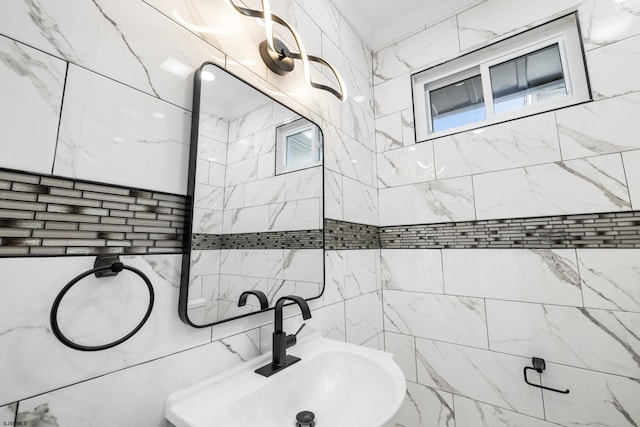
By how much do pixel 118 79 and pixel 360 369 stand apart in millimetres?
1193

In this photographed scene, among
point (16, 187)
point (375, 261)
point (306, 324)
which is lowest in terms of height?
point (306, 324)

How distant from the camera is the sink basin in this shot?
74cm

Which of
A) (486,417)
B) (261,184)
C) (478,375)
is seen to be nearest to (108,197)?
(261,184)

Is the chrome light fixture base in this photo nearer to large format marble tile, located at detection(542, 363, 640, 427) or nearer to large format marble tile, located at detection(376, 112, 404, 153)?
large format marble tile, located at detection(376, 112, 404, 153)

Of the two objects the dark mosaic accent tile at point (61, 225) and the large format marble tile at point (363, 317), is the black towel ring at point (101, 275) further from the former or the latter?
the large format marble tile at point (363, 317)

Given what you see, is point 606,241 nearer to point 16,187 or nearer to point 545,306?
point 545,306

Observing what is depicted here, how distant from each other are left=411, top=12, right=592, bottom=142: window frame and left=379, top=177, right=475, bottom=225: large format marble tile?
0.34m

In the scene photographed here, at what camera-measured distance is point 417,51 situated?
197 cm

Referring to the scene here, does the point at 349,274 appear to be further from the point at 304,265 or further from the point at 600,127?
the point at 600,127

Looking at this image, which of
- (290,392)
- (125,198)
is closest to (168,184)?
(125,198)

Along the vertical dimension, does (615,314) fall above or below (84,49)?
below

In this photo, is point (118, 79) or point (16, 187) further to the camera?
point (118, 79)

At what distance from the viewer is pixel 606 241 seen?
4.26 feet

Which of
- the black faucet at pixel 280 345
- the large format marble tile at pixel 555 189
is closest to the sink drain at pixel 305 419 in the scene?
the black faucet at pixel 280 345
